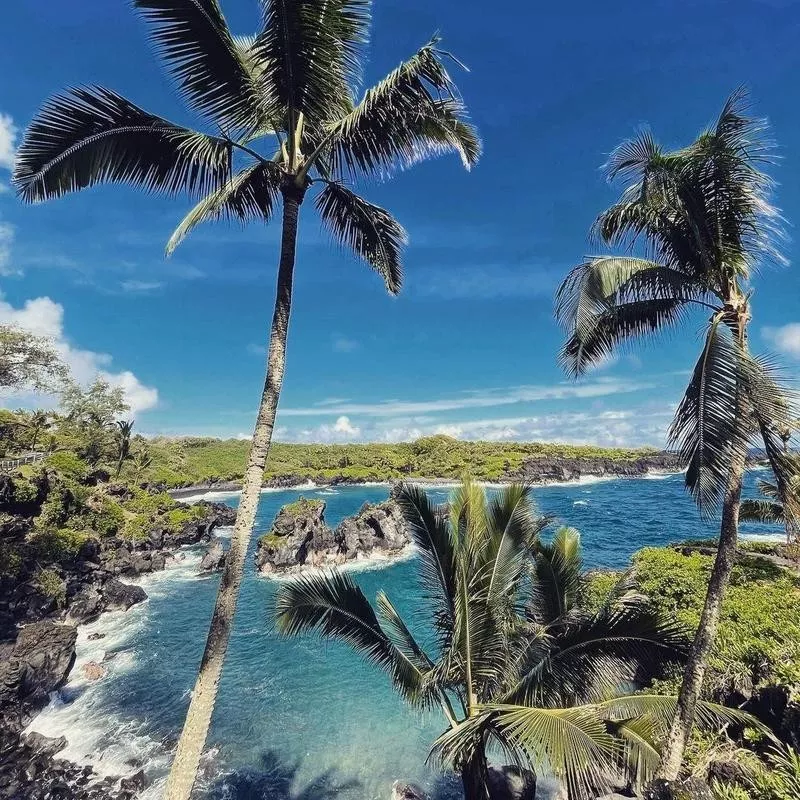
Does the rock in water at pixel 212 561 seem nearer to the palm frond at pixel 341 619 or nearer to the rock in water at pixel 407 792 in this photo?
the rock in water at pixel 407 792

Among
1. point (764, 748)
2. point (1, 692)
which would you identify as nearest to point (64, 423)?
point (1, 692)

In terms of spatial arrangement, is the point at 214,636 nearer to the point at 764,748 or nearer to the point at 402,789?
the point at 764,748

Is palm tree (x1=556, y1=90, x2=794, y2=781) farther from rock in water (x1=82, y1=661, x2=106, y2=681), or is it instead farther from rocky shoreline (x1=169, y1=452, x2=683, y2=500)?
rocky shoreline (x1=169, y1=452, x2=683, y2=500)

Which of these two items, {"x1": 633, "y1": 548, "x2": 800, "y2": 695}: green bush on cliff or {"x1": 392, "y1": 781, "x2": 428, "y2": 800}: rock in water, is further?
{"x1": 392, "y1": 781, "x2": 428, "y2": 800}: rock in water

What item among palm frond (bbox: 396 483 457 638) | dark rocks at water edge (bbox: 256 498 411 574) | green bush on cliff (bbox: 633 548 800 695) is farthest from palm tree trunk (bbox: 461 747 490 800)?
dark rocks at water edge (bbox: 256 498 411 574)

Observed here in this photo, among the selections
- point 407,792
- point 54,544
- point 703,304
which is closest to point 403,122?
point 703,304

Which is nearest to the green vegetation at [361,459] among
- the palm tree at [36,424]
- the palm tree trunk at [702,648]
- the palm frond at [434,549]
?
the palm tree at [36,424]
